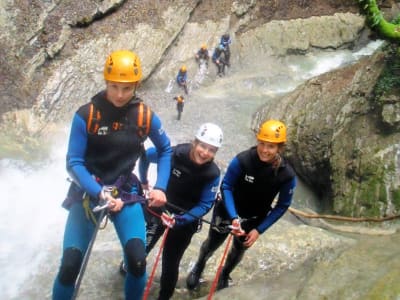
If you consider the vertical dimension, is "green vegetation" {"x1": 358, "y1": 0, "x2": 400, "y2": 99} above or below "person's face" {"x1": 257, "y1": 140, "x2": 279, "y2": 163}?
above

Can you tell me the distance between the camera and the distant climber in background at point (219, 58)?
1988cm

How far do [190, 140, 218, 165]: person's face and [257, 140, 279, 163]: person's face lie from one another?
63 cm

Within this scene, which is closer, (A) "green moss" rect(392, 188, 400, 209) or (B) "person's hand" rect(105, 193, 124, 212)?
(B) "person's hand" rect(105, 193, 124, 212)

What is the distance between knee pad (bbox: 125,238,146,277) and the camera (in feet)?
13.7

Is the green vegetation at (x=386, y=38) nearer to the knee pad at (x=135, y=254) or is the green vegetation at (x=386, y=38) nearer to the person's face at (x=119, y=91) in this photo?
the person's face at (x=119, y=91)

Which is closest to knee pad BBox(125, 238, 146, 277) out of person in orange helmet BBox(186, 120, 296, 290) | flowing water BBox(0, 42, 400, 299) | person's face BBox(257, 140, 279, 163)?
person in orange helmet BBox(186, 120, 296, 290)

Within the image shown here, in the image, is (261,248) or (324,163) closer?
(261,248)

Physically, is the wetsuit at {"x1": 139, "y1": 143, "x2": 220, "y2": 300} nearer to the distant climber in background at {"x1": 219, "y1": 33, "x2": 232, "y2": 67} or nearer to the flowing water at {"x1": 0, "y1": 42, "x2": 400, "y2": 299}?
the flowing water at {"x1": 0, "y1": 42, "x2": 400, "y2": 299}

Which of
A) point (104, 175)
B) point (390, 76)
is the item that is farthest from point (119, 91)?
point (390, 76)

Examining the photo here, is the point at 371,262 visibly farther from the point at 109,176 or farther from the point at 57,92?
the point at 57,92

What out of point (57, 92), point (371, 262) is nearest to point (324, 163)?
point (371, 262)

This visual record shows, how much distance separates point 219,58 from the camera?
19.9 metres

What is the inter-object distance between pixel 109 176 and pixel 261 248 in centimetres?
403

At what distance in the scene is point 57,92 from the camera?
49.2ft
